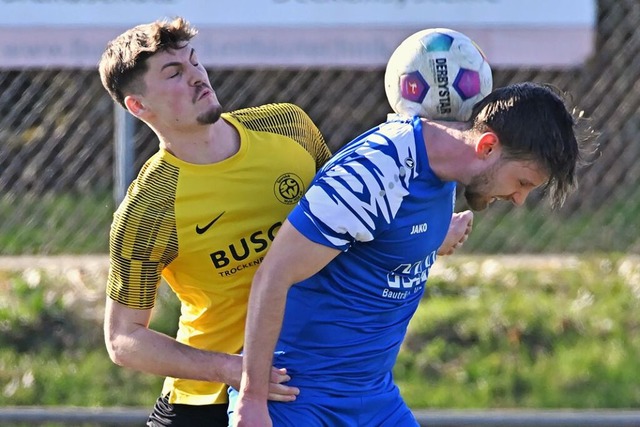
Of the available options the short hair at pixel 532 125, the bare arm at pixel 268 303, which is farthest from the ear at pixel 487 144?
the bare arm at pixel 268 303

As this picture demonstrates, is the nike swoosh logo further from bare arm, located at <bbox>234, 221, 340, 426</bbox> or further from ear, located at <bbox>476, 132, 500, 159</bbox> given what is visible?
ear, located at <bbox>476, 132, 500, 159</bbox>

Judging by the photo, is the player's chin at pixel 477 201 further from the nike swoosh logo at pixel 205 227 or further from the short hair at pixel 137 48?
the short hair at pixel 137 48

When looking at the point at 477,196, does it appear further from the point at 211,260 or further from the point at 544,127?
the point at 211,260

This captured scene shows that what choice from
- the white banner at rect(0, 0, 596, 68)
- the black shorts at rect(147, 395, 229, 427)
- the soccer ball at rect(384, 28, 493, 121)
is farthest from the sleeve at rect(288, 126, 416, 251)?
the white banner at rect(0, 0, 596, 68)

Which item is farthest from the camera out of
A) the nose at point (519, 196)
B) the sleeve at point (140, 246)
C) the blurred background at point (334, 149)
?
the blurred background at point (334, 149)

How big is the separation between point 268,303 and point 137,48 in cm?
99

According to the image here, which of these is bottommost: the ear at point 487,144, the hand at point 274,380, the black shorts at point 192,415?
the black shorts at point 192,415

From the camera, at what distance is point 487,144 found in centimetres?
335

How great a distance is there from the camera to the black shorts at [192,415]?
3.99 meters

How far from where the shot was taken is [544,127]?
11.0 feet

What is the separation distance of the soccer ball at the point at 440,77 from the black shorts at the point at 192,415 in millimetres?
1180

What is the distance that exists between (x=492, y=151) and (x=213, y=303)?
1.08m

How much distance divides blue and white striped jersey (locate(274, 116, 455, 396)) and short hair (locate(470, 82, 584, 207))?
22 centimetres

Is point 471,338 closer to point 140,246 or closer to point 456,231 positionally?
point 456,231
